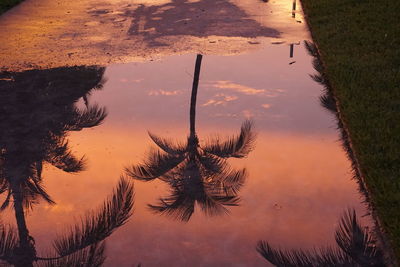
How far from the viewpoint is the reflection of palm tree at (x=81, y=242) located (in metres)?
4.94

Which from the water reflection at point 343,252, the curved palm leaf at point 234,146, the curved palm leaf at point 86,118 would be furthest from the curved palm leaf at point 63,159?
the water reflection at point 343,252

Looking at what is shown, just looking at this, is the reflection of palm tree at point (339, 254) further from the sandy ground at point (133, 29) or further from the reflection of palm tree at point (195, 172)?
the sandy ground at point (133, 29)

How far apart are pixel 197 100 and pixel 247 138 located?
1341 millimetres

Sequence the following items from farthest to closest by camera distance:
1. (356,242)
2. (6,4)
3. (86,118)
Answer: (6,4), (86,118), (356,242)

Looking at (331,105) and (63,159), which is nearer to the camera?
(63,159)

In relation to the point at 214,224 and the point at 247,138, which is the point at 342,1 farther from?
the point at 214,224

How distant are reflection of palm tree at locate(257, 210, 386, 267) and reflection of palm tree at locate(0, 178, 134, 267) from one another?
4.20 ft

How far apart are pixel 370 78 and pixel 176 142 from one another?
3.15m

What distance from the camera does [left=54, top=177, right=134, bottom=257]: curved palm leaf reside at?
5.19m

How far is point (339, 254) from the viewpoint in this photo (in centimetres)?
488

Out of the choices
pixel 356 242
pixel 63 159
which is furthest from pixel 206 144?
pixel 356 242

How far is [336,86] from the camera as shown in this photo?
8.41 metres

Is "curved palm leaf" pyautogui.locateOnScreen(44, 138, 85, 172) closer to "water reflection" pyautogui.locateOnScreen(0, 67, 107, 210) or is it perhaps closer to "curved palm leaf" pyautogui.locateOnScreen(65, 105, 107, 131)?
"water reflection" pyautogui.locateOnScreen(0, 67, 107, 210)

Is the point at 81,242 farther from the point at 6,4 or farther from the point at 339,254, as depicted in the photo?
the point at 6,4
